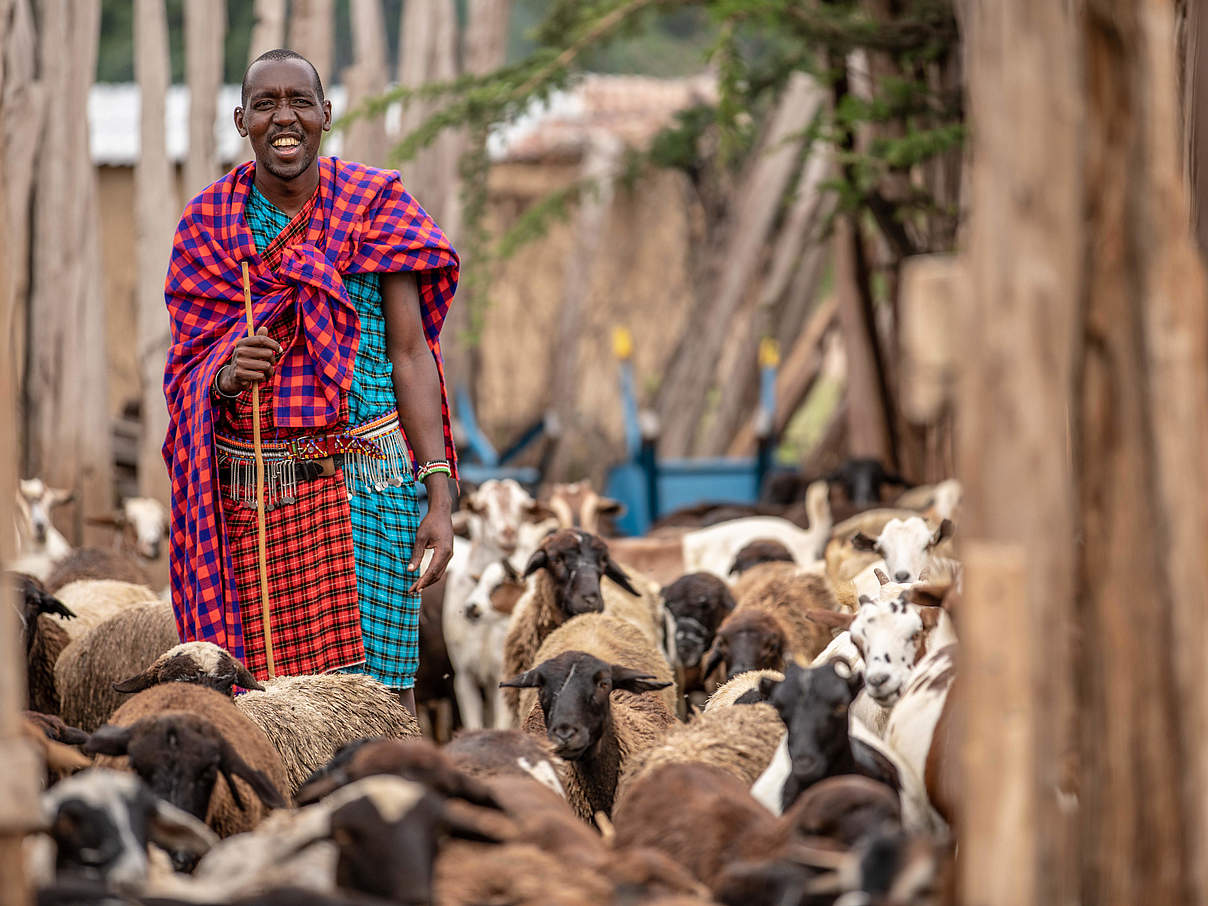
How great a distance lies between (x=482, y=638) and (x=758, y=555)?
1.57 metres

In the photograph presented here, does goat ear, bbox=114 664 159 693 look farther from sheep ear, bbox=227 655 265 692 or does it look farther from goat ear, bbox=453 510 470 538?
goat ear, bbox=453 510 470 538

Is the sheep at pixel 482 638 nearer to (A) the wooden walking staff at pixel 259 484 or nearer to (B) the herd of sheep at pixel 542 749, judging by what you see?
(B) the herd of sheep at pixel 542 749

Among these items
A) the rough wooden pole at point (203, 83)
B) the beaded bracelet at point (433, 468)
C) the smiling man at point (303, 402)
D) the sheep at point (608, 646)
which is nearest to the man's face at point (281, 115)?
the smiling man at point (303, 402)

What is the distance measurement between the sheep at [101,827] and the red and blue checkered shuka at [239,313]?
1747mm

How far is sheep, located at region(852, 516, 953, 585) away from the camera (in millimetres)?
7168

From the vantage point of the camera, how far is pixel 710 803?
394cm

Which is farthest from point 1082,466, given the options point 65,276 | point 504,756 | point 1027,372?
point 65,276

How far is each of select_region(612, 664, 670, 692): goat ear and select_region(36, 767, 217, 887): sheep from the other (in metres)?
2.39

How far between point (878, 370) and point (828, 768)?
924 cm

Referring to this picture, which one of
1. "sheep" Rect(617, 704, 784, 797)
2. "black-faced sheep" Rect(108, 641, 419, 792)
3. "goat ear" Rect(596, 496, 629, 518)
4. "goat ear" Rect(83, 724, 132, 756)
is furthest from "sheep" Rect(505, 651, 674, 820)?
"goat ear" Rect(596, 496, 629, 518)

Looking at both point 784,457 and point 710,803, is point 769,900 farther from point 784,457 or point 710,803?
point 784,457

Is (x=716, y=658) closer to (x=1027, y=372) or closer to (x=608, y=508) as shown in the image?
(x=1027, y=372)

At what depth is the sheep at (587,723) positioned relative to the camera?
17.4 feet

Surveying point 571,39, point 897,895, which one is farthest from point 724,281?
point 897,895
